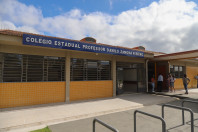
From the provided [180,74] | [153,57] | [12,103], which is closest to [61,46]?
[12,103]

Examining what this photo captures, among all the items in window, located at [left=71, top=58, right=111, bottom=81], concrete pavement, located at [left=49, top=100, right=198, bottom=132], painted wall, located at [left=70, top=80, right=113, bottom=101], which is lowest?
concrete pavement, located at [left=49, top=100, right=198, bottom=132]

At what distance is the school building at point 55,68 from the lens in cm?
626

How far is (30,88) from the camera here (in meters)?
6.77

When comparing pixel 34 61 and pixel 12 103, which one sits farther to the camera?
pixel 34 61

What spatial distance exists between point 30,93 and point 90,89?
11.4ft

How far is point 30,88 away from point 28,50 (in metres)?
1.99

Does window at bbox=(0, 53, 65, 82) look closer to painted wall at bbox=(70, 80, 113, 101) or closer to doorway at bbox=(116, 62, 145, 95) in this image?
painted wall at bbox=(70, 80, 113, 101)

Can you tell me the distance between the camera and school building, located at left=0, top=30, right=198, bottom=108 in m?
6.26

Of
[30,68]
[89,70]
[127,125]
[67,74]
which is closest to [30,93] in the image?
[30,68]

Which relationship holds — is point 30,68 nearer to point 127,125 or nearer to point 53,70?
point 53,70

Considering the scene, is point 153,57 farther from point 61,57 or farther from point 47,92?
point 47,92

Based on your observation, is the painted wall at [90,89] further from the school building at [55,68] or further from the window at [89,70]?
the window at [89,70]

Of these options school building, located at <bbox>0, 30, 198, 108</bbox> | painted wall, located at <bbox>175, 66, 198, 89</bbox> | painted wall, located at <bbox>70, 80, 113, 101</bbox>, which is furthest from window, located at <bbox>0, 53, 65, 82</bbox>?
painted wall, located at <bbox>175, 66, 198, 89</bbox>

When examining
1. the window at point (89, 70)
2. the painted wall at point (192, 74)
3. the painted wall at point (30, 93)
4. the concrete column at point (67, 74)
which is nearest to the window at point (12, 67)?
the painted wall at point (30, 93)
